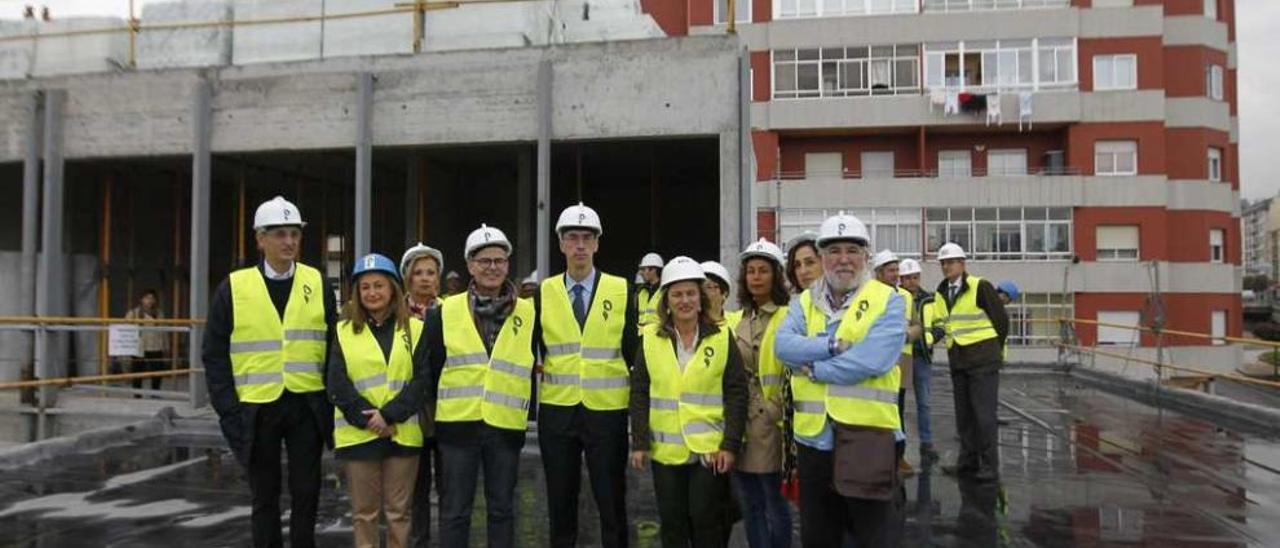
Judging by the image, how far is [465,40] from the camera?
447 inches

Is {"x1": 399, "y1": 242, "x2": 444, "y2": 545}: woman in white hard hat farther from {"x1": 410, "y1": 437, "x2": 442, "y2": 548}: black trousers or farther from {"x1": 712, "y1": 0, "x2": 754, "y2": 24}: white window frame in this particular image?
{"x1": 712, "y1": 0, "x2": 754, "y2": 24}: white window frame

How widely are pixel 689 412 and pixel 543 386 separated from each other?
3.00 ft

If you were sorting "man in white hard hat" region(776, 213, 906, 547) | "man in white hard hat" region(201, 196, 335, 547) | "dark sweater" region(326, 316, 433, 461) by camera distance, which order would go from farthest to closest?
1. "man in white hard hat" region(201, 196, 335, 547)
2. "dark sweater" region(326, 316, 433, 461)
3. "man in white hard hat" region(776, 213, 906, 547)

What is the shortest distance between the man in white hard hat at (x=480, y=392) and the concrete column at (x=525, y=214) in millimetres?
8408

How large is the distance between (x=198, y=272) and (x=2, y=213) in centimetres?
626

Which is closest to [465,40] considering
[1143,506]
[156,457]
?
[156,457]

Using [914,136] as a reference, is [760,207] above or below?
below

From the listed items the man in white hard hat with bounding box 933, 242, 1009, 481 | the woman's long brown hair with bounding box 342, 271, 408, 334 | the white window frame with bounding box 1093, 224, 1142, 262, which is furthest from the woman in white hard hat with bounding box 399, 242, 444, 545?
the white window frame with bounding box 1093, 224, 1142, 262

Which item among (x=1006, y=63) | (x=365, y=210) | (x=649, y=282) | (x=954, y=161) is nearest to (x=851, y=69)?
(x=954, y=161)

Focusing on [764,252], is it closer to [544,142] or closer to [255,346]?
[255,346]

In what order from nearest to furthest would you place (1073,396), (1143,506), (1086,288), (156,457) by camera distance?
(1143,506) → (156,457) → (1073,396) → (1086,288)

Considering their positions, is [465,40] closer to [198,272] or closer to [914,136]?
[198,272]

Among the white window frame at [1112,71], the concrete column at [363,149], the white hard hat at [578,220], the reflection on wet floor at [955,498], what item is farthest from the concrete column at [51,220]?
the white window frame at [1112,71]

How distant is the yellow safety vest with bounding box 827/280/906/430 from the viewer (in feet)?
12.2
